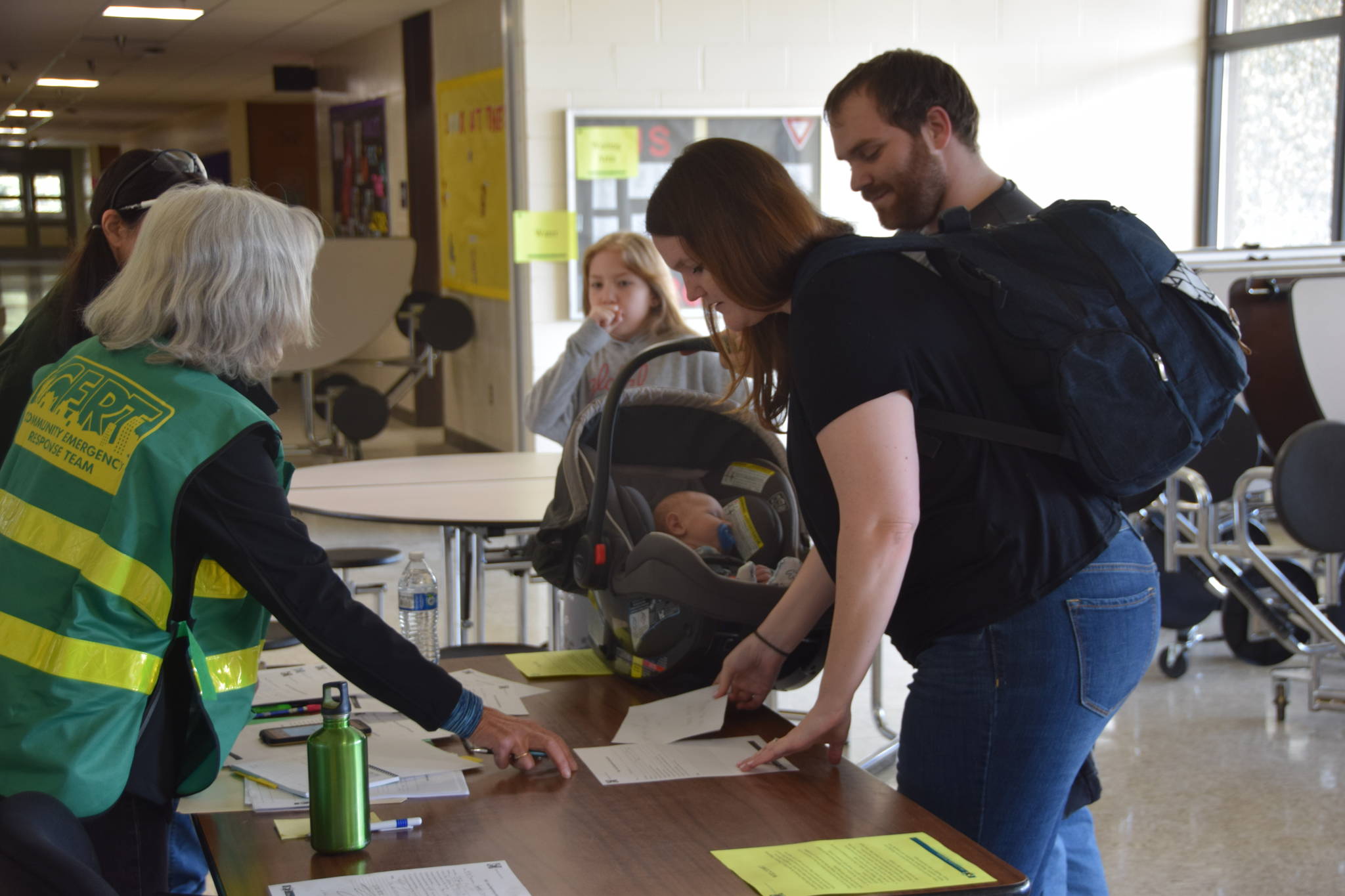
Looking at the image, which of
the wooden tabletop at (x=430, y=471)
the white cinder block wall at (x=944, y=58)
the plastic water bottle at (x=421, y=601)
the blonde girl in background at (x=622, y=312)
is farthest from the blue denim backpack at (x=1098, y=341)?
the white cinder block wall at (x=944, y=58)

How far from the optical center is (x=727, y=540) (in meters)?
2.29

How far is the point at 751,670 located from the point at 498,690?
39 centimetres

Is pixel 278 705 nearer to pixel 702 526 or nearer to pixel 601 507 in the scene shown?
pixel 601 507

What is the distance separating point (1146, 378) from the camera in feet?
4.57

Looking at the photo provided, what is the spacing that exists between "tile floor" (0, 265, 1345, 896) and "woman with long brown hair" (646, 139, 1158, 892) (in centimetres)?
164

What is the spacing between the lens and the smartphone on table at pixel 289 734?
5.56 ft

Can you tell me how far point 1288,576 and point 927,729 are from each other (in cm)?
364

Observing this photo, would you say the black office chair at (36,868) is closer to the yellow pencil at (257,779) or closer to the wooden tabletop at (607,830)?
the wooden tabletop at (607,830)

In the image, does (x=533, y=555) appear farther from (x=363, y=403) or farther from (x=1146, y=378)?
(x=363, y=403)

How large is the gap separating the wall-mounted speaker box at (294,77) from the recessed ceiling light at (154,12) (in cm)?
214

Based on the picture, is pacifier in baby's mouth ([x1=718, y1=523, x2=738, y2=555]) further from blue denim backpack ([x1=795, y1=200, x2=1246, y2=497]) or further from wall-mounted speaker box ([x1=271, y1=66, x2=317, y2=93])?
wall-mounted speaker box ([x1=271, y1=66, x2=317, y2=93])

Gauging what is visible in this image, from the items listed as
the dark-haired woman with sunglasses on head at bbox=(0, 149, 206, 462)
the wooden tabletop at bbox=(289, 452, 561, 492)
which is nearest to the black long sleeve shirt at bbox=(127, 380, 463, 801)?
the dark-haired woman with sunglasses on head at bbox=(0, 149, 206, 462)

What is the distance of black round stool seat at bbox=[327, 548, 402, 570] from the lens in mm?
→ 3734

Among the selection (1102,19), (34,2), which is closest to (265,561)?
(1102,19)
